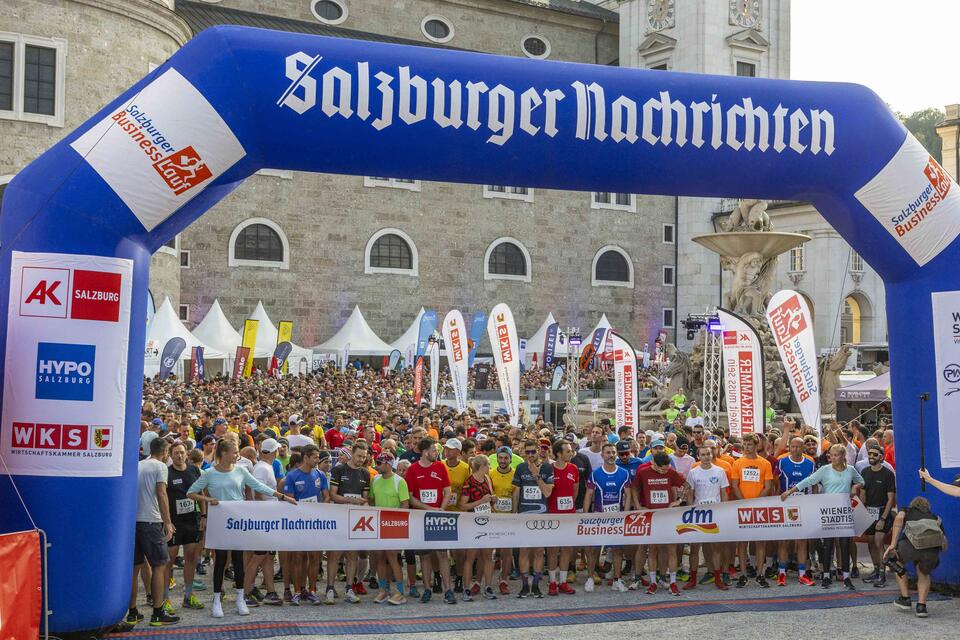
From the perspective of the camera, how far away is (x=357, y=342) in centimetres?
3553

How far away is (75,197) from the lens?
7.89 m

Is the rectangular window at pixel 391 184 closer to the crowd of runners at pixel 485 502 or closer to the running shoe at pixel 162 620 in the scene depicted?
the crowd of runners at pixel 485 502

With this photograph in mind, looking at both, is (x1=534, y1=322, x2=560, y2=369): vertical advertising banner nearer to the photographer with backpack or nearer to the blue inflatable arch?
the blue inflatable arch

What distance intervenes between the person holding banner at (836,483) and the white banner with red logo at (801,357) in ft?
8.67

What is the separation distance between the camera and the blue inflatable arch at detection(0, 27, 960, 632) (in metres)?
7.87

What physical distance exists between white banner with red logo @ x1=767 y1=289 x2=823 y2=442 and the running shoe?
333 inches

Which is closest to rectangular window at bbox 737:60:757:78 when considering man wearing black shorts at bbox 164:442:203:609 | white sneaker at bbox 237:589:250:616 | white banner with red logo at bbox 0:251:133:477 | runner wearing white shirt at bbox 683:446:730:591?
runner wearing white shirt at bbox 683:446:730:591

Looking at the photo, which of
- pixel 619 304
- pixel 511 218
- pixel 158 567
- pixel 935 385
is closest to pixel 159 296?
pixel 511 218

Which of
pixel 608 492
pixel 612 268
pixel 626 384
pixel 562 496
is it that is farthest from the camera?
pixel 612 268

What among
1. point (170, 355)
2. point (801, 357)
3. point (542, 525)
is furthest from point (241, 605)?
point (170, 355)

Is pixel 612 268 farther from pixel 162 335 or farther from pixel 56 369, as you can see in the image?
pixel 56 369

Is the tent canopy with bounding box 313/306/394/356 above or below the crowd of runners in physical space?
above

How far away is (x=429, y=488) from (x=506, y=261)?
113ft

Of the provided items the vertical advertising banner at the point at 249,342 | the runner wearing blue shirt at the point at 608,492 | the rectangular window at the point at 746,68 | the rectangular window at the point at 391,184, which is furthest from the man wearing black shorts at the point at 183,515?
the rectangular window at the point at 746,68
